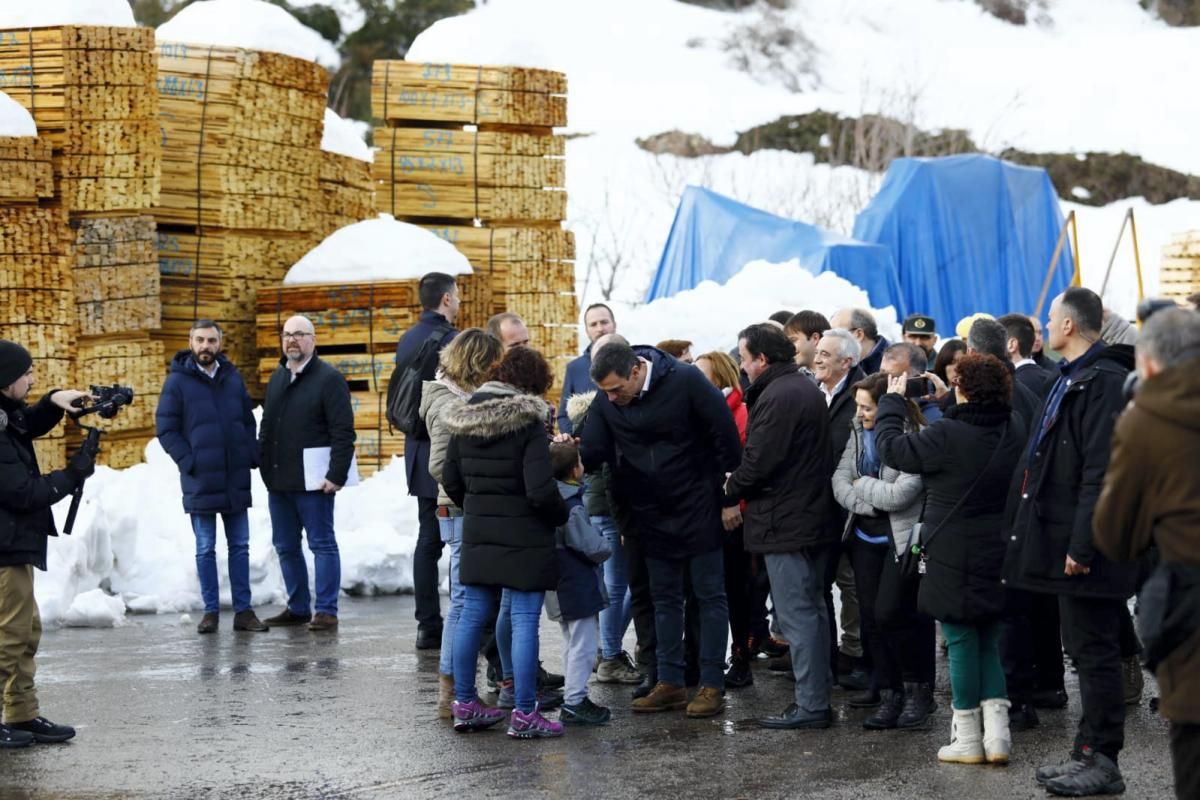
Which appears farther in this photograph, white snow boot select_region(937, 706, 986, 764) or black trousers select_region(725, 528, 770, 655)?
black trousers select_region(725, 528, 770, 655)

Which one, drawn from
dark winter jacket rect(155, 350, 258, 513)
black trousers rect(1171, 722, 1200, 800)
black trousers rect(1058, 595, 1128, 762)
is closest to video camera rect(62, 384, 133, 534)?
dark winter jacket rect(155, 350, 258, 513)

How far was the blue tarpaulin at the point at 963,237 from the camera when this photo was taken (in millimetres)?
22938

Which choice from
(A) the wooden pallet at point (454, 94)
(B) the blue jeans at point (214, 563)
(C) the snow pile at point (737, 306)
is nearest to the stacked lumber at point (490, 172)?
(A) the wooden pallet at point (454, 94)

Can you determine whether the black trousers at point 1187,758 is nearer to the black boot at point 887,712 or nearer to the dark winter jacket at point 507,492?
the black boot at point 887,712

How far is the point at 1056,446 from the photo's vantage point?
695cm

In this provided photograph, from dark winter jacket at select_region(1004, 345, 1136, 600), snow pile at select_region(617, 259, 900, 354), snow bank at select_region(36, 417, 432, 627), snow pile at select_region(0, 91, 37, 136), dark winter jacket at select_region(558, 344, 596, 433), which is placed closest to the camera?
dark winter jacket at select_region(1004, 345, 1136, 600)

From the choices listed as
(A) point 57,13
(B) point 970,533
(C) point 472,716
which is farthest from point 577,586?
(A) point 57,13

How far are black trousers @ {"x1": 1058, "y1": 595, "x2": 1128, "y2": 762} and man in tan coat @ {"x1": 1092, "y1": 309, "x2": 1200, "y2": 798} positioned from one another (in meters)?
1.86

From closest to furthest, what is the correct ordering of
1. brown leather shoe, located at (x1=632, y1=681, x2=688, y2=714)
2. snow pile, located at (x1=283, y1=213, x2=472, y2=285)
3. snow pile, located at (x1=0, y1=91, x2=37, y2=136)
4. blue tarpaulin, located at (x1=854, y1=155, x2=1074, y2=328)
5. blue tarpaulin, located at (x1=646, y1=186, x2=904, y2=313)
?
1. brown leather shoe, located at (x1=632, y1=681, x2=688, y2=714)
2. snow pile, located at (x1=0, y1=91, x2=37, y2=136)
3. snow pile, located at (x1=283, y1=213, x2=472, y2=285)
4. blue tarpaulin, located at (x1=646, y1=186, x2=904, y2=313)
5. blue tarpaulin, located at (x1=854, y1=155, x2=1074, y2=328)

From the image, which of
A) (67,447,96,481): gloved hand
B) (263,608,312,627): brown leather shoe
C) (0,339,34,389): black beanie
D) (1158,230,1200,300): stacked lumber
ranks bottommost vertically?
(263,608,312,627): brown leather shoe

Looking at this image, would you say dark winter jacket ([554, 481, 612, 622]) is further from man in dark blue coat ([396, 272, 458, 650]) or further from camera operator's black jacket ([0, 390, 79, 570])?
man in dark blue coat ([396, 272, 458, 650])

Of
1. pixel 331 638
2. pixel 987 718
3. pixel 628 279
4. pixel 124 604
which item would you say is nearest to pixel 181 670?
pixel 331 638

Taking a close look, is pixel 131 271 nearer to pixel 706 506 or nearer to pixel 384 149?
pixel 384 149

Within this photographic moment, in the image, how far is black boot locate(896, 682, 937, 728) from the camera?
8.00 meters
